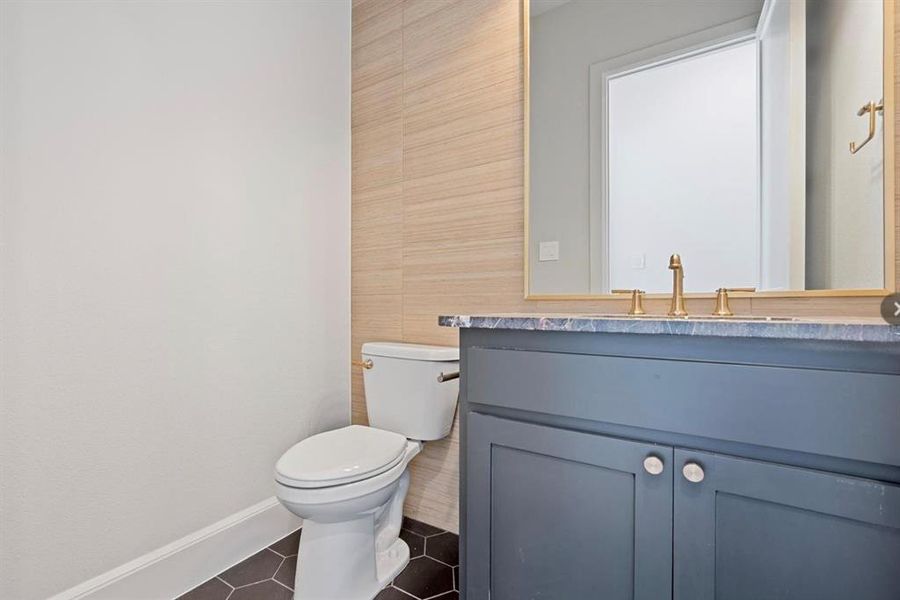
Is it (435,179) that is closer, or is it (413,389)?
(413,389)

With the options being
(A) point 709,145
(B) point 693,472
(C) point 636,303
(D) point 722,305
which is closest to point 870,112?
(A) point 709,145

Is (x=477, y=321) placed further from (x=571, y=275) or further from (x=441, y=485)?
(x=441, y=485)

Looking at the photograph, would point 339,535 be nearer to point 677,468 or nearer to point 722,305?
point 677,468

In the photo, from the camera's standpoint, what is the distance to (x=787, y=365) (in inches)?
28.1

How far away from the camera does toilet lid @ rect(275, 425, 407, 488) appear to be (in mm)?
1215

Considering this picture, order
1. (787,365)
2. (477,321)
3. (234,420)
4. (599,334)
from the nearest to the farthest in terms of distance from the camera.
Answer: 1. (787,365)
2. (599,334)
3. (477,321)
4. (234,420)

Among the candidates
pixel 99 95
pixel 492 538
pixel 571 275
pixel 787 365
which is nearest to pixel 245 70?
pixel 99 95

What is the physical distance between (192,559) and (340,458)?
0.65 m

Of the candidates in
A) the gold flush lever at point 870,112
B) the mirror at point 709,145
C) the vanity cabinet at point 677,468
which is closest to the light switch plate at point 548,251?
the mirror at point 709,145

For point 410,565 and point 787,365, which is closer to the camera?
point 787,365

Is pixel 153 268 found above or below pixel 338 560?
Result: above

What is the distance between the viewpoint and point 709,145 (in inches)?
49.3

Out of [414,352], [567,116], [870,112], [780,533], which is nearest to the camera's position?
[780,533]

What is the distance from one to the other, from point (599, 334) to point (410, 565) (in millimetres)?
1205
